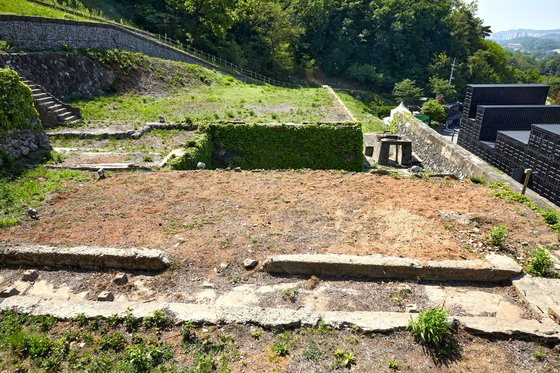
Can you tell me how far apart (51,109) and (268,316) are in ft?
42.0

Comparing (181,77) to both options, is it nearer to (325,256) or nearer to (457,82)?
(325,256)

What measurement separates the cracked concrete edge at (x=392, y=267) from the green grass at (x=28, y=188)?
5.62 meters

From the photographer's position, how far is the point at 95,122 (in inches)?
555

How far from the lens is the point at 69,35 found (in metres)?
17.4

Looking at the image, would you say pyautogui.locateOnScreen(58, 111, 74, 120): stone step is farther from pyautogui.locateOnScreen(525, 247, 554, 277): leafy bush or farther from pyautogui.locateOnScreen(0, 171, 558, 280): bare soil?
pyautogui.locateOnScreen(525, 247, 554, 277): leafy bush

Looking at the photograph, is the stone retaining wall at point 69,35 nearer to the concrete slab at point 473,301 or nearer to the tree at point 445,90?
the concrete slab at point 473,301

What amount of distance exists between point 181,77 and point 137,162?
12027 mm

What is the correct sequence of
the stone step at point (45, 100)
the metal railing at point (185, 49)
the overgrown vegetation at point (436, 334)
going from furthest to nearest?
1. the metal railing at point (185, 49)
2. the stone step at point (45, 100)
3. the overgrown vegetation at point (436, 334)

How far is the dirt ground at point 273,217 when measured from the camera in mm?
6773

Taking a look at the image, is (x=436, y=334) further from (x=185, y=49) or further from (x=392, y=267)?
(x=185, y=49)

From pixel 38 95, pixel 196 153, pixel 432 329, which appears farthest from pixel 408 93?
pixel 432 329

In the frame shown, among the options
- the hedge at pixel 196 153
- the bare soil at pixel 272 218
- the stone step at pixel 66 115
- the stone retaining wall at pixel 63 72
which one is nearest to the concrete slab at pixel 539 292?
the bare soil at pixel 272 218

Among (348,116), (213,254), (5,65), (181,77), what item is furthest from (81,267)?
(181,77)

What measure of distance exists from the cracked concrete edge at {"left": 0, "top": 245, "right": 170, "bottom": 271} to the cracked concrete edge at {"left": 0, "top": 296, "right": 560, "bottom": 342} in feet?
3.34
